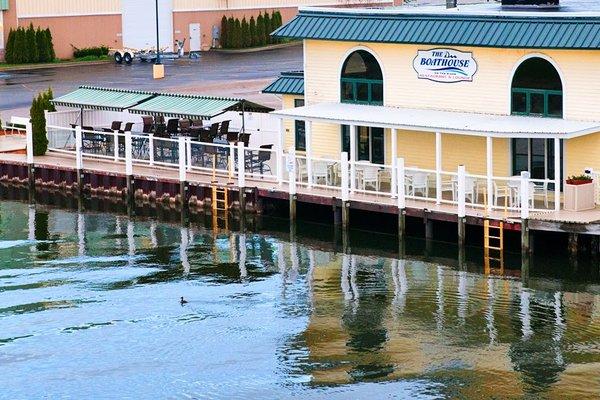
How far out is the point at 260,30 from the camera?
10088cm

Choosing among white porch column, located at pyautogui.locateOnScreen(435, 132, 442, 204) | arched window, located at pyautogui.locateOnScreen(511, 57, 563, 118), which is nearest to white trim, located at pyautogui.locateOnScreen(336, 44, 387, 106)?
white porch column, located at pyautogui.locateOnScreen(435, 132, 442, 204)

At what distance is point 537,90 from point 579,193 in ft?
13.2

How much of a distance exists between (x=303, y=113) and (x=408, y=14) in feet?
13.9

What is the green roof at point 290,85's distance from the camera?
176ft

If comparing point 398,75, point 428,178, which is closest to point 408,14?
point 398,75

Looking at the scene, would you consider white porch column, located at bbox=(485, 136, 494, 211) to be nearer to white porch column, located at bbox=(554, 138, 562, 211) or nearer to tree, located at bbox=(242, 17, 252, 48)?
white porch column, located at bbox=(554, 138, 562, 211)

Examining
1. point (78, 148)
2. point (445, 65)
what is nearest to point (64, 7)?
point (78, 148)

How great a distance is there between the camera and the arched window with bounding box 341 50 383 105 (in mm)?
51156

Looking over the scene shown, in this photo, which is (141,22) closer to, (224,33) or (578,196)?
(224,33)

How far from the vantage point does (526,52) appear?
1847 inches

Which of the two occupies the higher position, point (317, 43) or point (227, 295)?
point (317, 43)

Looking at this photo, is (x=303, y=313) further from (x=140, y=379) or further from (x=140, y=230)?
(x=140, y=230)

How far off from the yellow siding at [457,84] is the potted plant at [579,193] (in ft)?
6.99

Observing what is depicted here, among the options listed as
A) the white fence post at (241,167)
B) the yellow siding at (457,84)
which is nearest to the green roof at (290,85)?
the yellow siding at (457,84)
